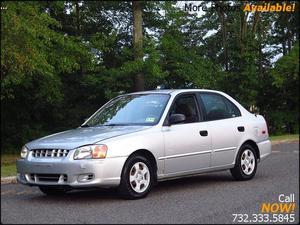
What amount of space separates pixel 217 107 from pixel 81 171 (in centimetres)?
323

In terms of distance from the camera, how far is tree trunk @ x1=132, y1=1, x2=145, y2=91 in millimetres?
24953

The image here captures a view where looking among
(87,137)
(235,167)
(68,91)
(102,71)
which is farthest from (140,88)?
(87,137)

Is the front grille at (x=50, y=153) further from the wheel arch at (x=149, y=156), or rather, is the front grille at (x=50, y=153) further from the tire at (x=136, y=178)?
the wheel arch at (x=149, y=156)

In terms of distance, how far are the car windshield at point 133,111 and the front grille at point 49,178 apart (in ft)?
4.93

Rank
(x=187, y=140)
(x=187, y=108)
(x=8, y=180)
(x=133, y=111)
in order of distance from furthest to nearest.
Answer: (x=8, y=180)
(x=187, y=108)
(x=133, y=111)
(x=187, y=140)

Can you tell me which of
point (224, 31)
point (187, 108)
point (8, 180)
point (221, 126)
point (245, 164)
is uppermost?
point (224, 31)

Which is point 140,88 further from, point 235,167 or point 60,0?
point 235,167

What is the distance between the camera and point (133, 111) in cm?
902

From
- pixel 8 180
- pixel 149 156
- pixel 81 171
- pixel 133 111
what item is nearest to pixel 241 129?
pixel 133 111

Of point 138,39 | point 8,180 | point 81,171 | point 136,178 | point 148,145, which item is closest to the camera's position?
point 81,171

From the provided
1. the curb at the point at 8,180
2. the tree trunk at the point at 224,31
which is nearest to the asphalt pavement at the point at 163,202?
the curb at the point at 8,180

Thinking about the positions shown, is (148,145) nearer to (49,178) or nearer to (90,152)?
(90,152)

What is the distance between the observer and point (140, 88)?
81.7 ft

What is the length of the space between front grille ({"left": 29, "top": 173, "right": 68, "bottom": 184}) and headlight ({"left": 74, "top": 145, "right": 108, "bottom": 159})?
332 millimetres
